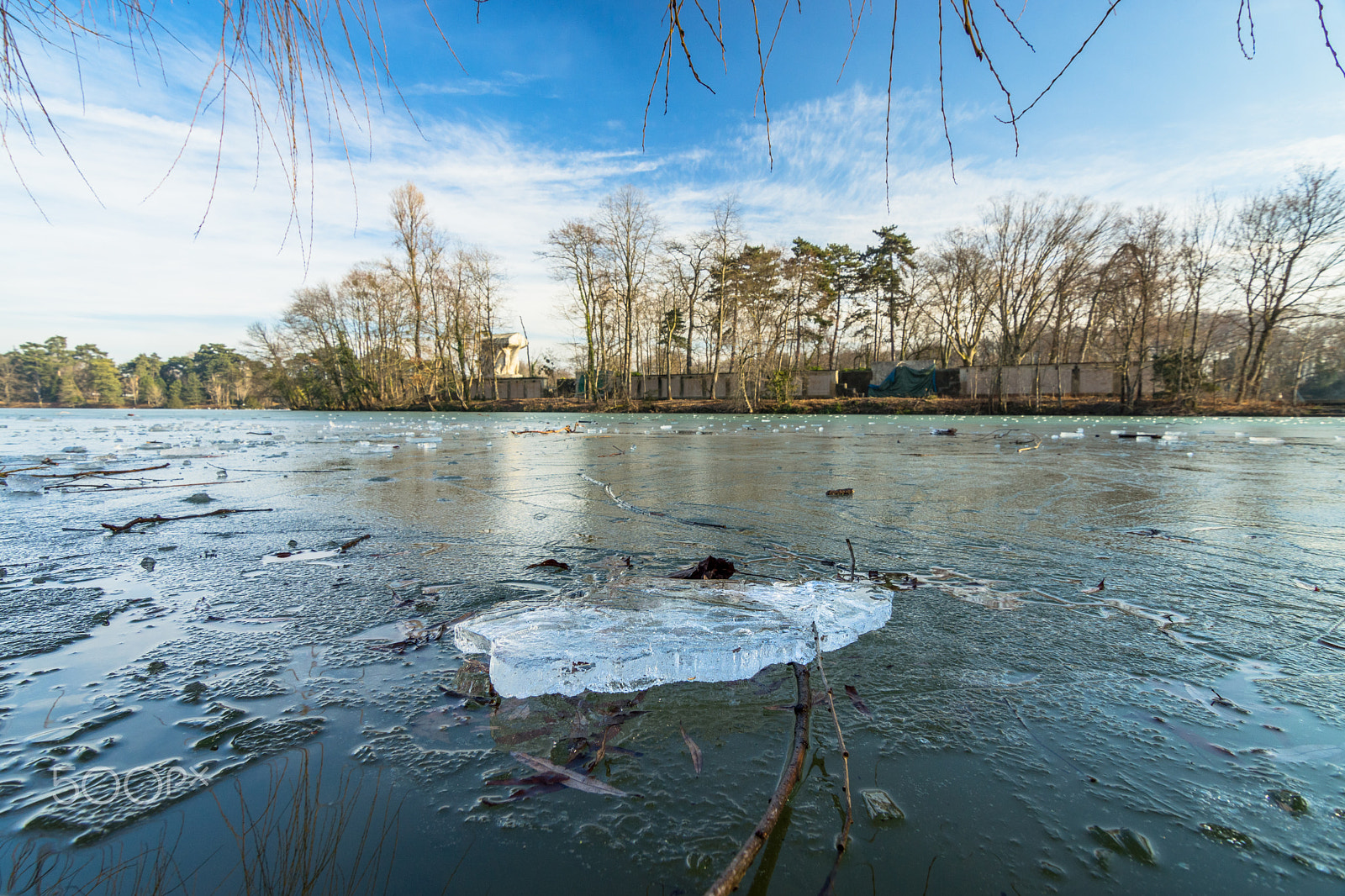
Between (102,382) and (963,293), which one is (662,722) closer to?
(963,293)

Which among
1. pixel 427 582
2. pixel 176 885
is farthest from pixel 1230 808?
pixel 427 582

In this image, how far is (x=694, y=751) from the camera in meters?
1.19

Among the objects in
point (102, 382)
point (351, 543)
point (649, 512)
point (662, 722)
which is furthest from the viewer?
point (102, 382)

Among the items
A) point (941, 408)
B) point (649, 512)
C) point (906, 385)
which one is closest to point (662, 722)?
point (649, 512)

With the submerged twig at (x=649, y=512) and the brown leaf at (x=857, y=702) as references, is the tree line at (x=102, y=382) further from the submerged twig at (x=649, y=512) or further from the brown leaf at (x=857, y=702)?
the brown leaf at (x=857, y=702)

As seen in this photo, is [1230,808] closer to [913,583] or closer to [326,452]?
[913,583]

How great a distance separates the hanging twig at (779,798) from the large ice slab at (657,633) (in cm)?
21

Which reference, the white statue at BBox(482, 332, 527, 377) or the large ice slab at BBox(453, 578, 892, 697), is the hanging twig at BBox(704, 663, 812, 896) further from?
the white statue at BBox(482, 332, 527, 377)

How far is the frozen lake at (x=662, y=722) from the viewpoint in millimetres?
906

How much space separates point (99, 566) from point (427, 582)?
5.18ft

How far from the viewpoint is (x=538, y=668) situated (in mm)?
1426

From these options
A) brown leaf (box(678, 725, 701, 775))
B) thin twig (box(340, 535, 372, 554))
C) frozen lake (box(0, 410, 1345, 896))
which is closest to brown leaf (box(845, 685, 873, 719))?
frozen lake (box(0, 410, 1345, 896))

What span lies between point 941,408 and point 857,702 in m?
32.3

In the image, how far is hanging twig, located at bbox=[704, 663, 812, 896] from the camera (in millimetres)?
807
